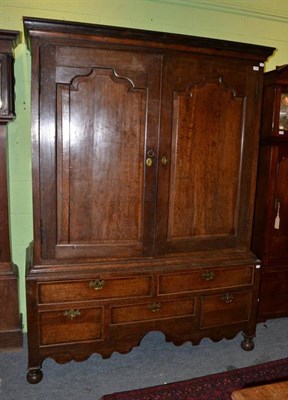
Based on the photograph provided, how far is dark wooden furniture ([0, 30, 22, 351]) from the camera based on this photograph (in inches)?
72.8

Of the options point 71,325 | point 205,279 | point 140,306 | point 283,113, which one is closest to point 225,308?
point 205,279

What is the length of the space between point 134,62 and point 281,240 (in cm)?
169

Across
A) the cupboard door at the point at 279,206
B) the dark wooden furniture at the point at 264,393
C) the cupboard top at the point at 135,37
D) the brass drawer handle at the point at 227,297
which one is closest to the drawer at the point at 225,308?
the brass drawer handle at the point at 227,297

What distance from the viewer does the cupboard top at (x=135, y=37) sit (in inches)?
59.6

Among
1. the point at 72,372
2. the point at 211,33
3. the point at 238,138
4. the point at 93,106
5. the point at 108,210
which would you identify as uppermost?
the point at 211,33

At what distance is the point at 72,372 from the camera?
1891 mm

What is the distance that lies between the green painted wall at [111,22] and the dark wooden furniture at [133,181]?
52cm

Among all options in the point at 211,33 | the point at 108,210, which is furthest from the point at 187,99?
the point at 211,33

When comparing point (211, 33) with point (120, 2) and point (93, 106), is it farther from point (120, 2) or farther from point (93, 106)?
point (93, 106)

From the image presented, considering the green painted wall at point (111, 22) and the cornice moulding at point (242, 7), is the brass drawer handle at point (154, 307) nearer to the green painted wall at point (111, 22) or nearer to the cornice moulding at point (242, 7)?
the green painted wall at point (111, 22)

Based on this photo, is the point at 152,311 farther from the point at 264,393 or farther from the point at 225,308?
the point at 264,393

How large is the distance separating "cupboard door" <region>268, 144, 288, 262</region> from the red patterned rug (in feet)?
2.58

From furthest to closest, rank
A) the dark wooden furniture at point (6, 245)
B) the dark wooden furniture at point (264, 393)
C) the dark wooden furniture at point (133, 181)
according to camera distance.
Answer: the dark wooden furniture at point (6, 245)
the dark wooden furniture at point (133, 181)
the dark wooden furniture at point (264, 393)

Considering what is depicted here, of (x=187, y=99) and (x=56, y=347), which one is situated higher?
(x=187, y=99)
